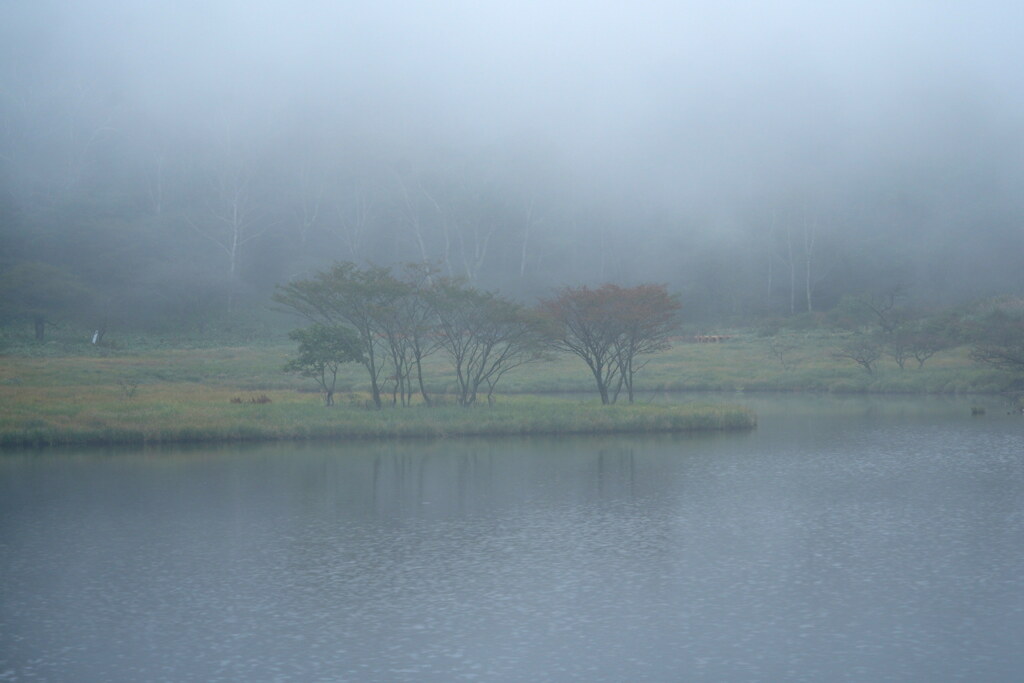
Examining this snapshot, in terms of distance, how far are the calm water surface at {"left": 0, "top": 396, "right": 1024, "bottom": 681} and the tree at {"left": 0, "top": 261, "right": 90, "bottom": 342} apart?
161ft

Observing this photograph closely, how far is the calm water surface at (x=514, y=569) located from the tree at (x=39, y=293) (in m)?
49.0

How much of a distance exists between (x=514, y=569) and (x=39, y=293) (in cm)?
6716

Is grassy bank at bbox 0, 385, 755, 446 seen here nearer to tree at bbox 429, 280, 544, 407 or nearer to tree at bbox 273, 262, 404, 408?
tree at bbox 429, 280, 544, 407

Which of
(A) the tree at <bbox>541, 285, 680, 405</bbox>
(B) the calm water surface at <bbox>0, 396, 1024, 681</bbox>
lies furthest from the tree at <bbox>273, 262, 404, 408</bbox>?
(B) the calm water surface at <bbox>0, 396, 1024, 681</bbox>

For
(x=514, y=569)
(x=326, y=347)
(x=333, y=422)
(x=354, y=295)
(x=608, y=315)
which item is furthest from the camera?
(x=608, y=315)

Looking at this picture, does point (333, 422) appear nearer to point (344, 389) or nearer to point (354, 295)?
point (354, 295)

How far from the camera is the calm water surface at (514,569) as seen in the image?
10734 millimetres

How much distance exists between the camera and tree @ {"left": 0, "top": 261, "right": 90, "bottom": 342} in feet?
228

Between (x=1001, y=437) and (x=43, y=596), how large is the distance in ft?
92.4

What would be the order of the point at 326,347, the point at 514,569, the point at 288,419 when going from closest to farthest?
the point at 514,569 → the point at 288,419 → the point at 326,347

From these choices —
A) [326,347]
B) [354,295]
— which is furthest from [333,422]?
[326,347]

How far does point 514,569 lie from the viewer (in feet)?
48.4

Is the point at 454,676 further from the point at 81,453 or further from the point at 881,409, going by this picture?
the point at 881,409

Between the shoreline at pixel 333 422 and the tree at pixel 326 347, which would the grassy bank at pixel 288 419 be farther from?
the tree at pixel 326 347
